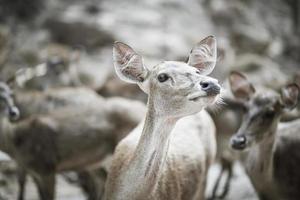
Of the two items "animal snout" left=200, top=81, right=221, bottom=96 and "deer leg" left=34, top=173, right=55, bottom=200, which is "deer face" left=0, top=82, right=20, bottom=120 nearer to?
"deer leg" left=34, top=173, right=55, bottom=200

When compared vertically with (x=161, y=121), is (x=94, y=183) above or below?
below

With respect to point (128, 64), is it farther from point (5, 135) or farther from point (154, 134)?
point (5, 135)

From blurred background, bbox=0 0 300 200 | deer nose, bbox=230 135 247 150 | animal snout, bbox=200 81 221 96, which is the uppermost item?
animal snout, bbox=200 81 221 96

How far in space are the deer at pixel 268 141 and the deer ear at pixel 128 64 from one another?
1.90 meters

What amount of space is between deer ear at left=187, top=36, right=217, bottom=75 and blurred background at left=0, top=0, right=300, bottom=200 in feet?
19.7

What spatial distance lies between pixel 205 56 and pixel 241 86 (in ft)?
6.27

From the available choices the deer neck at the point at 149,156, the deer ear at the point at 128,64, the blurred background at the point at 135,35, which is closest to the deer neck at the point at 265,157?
the deer neck at the point at 149,156

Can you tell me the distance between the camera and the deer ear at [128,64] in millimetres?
4891

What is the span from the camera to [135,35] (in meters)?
16.2

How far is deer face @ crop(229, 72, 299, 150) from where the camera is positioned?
646 cm

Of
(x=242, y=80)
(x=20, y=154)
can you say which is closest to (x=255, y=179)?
(x=242, y=80)

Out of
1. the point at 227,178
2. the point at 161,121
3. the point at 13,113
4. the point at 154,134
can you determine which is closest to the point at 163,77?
the point at 161,121

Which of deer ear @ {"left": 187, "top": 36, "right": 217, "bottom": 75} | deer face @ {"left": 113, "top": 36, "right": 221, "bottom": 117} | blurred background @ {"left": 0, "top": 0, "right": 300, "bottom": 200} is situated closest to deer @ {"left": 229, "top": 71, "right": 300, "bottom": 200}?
deer ear @ {"left": 187, "top": 36, "right": 217, "bottom": 75}

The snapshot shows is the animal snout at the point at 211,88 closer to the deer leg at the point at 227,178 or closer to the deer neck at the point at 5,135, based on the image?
the deer neck at the point at 5,135
